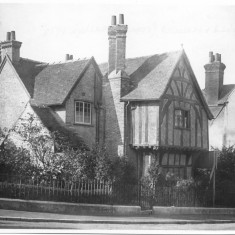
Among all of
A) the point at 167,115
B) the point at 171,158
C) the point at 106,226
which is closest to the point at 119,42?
the point at 167,115

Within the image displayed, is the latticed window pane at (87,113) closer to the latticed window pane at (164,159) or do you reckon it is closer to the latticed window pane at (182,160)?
the latticed window pane at (164,159)

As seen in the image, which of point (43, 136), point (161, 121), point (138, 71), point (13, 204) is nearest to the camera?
point (13, 204)

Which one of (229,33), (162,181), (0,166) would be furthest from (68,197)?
(229,33)

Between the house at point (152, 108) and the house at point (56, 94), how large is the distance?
851mm

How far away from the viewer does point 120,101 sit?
75.7ft

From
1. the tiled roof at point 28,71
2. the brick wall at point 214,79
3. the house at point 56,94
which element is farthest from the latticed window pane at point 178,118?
the tiled roof at point 28,71

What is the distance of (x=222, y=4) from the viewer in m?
14.1

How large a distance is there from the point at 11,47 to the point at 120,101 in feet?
22.6

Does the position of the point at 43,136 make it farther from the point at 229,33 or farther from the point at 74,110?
the point at 229,33

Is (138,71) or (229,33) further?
(138,71)

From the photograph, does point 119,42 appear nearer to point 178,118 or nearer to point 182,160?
point 178,118

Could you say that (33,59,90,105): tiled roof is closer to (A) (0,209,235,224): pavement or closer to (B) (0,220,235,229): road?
(A) (0,209,235,224): pavement

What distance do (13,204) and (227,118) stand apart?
14.9 meters

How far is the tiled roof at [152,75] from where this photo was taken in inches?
882
